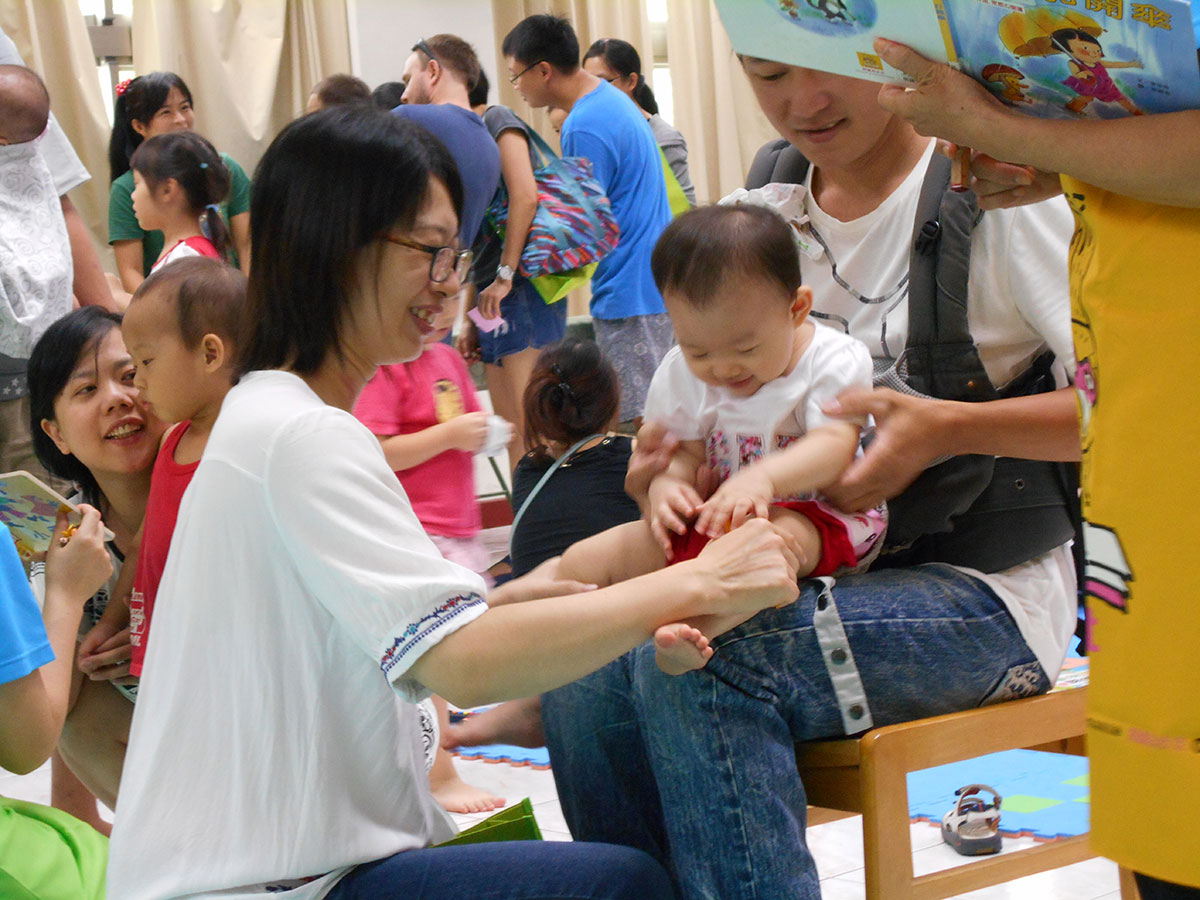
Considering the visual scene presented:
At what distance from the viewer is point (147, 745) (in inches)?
49.8

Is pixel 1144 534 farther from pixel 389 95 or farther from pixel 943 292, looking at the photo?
pixel 389 95

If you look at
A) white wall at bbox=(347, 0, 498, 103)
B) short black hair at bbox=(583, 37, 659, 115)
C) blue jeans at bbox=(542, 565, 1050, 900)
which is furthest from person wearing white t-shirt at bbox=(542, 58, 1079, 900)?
white wall at bbox=(347, 0, 498, 103)

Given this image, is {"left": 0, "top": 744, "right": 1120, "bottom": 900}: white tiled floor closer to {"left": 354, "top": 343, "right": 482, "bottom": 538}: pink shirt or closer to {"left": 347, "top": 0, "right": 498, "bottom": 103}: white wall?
{"left": 354, "top": 343, "right": 482, "bottom": 538}: pink shirt

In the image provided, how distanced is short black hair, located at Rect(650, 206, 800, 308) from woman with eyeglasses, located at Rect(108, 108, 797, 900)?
48cm

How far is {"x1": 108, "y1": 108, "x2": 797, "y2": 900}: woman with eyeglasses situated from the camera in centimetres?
123

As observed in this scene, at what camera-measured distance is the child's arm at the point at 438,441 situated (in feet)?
Result: 8.75

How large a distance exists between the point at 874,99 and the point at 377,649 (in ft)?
3.42

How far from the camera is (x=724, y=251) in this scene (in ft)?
5.56

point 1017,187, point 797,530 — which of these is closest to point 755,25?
point 1017,187

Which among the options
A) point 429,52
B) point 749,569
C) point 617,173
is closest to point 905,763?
point 749,569

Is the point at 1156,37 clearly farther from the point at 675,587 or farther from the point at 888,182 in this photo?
the point at 888,182

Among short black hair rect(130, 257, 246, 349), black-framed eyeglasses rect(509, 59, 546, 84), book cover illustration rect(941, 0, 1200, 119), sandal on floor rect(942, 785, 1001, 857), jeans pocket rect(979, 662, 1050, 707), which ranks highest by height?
book cover illustration rect(941, 0, 1200, 119)

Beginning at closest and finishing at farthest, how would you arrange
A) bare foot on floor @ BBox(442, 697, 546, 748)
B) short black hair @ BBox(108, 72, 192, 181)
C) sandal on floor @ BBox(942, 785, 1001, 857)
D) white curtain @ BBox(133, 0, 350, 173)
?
bare foot on floor @ BBox(442, 697, 546, 748), sandal on floor @ BBox(942, 785, 1001, 857), short black hair @ BBox(108, 72, 192, 181), white curtain @ BBox(133, 0, 350, 173)

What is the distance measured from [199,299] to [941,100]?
4.38 feet
